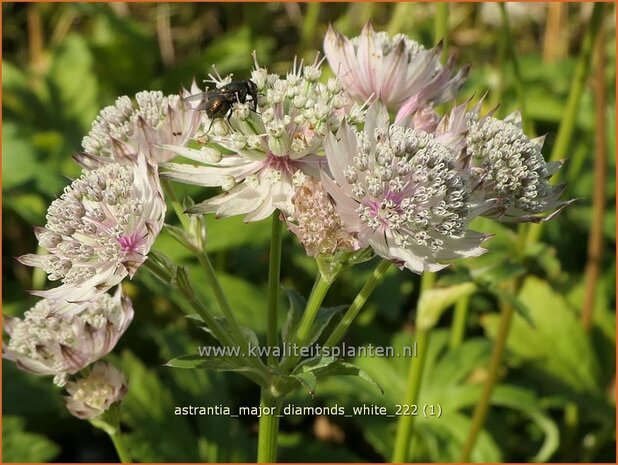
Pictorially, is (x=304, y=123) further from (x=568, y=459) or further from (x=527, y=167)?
(x=568, y=459)

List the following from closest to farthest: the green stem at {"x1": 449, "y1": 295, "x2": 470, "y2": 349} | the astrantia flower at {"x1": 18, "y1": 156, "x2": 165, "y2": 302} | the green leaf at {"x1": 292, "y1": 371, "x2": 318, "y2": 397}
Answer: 1. the green leaf at {"x1": 292, "y1": 371, "x2": 318, "y2": 397}
2. the astrantia flower at {"x1": 18, "y1": 156, "x2": 165, "y2": 302}
3. the green stem at {"x1": 449, "y1": 295, "x2": 470, "y2": 349}

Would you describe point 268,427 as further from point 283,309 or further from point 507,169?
point 283,309

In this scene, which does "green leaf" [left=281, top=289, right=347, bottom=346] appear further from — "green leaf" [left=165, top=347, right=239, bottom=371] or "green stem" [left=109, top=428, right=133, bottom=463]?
"green stem" [left=109, top=428, right=133, bottom=463]

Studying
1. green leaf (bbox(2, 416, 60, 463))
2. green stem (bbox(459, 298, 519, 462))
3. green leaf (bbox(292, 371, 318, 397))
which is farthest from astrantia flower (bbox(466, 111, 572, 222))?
green leaf (bbox(2, 416, 60, 463))

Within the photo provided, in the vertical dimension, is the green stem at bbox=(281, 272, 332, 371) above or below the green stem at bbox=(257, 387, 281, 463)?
above

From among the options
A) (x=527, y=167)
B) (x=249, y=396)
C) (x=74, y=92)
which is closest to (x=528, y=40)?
(x=74, y=92)
